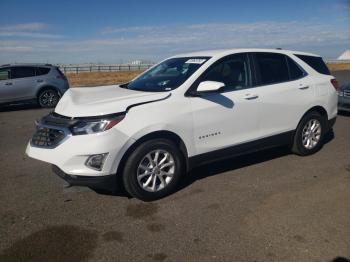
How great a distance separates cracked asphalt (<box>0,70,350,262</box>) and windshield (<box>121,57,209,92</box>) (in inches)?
53.5

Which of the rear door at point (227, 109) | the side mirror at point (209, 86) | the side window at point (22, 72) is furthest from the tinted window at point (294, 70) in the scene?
the side window at point (22, 72)

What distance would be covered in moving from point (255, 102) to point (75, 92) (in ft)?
8.21

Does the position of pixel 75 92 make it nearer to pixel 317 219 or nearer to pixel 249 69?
pixel 249 69

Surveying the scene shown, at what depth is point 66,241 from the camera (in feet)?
11.9

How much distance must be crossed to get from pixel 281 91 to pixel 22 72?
34.0ft

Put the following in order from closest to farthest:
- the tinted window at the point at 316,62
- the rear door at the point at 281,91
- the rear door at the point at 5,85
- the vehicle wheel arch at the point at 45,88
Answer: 1. the rear door at the point at 281,91
2. the tinted window at the point at 316,62
3. the rear door at the point at 5,85
4. the vehicle wheel arch at the point at 45,88

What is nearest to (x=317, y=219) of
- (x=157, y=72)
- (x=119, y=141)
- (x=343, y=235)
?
(x=343, y=235)

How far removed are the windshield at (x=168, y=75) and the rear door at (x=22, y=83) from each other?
850cm

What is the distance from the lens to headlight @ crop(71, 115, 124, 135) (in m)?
4.20

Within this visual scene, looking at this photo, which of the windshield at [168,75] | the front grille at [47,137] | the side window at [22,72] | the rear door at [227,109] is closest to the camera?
the front grille at [47,137]

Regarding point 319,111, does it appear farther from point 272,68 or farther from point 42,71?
point 42,71

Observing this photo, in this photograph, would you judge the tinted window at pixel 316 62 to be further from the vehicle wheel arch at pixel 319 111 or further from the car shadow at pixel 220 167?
the car shadow at pixel 220 167

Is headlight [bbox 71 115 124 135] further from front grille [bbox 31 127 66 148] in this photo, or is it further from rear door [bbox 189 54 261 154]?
rear door [bbox 189 54 261 154]

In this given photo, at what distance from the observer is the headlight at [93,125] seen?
13.8 feet
